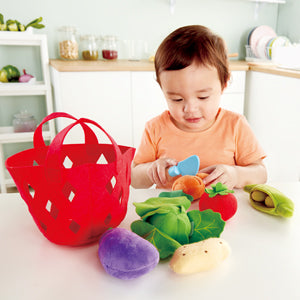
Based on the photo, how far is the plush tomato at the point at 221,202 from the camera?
0.54 meters

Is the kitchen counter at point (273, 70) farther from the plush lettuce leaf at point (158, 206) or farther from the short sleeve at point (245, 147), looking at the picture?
the plush lettuce leaf at point (158, 206)

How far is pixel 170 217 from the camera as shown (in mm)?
451

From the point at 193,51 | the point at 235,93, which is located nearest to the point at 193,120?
the point at 193,51

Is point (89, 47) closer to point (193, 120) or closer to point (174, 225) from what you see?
point (193, 120)

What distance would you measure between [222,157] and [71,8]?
1.81 m

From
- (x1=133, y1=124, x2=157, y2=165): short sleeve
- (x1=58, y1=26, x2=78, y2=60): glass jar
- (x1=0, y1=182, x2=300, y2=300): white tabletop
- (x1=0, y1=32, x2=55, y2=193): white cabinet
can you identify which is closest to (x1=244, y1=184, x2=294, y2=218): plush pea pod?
(x1=0, y1=182, x2=300, y2=300): white tabletop

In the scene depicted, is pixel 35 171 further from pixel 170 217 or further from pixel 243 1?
pixel 243 1

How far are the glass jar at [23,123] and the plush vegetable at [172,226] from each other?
6.10ft

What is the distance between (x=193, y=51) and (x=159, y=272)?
0.54 metres

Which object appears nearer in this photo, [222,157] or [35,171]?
[35,171]

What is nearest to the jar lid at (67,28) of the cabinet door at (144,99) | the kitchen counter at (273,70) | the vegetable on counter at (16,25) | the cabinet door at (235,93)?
the vegetable on counter at (16,25)

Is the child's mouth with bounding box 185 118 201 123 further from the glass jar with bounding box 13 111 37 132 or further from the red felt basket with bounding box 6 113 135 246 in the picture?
the glass jar with bounding box 13 111 37 132

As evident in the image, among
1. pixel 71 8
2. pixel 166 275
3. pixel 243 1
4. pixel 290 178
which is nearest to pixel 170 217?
pixel 166 275

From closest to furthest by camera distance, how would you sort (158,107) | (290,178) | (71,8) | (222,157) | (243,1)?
(222,157) → (290,178) → (158,107) → (71,8) → (243,1)
